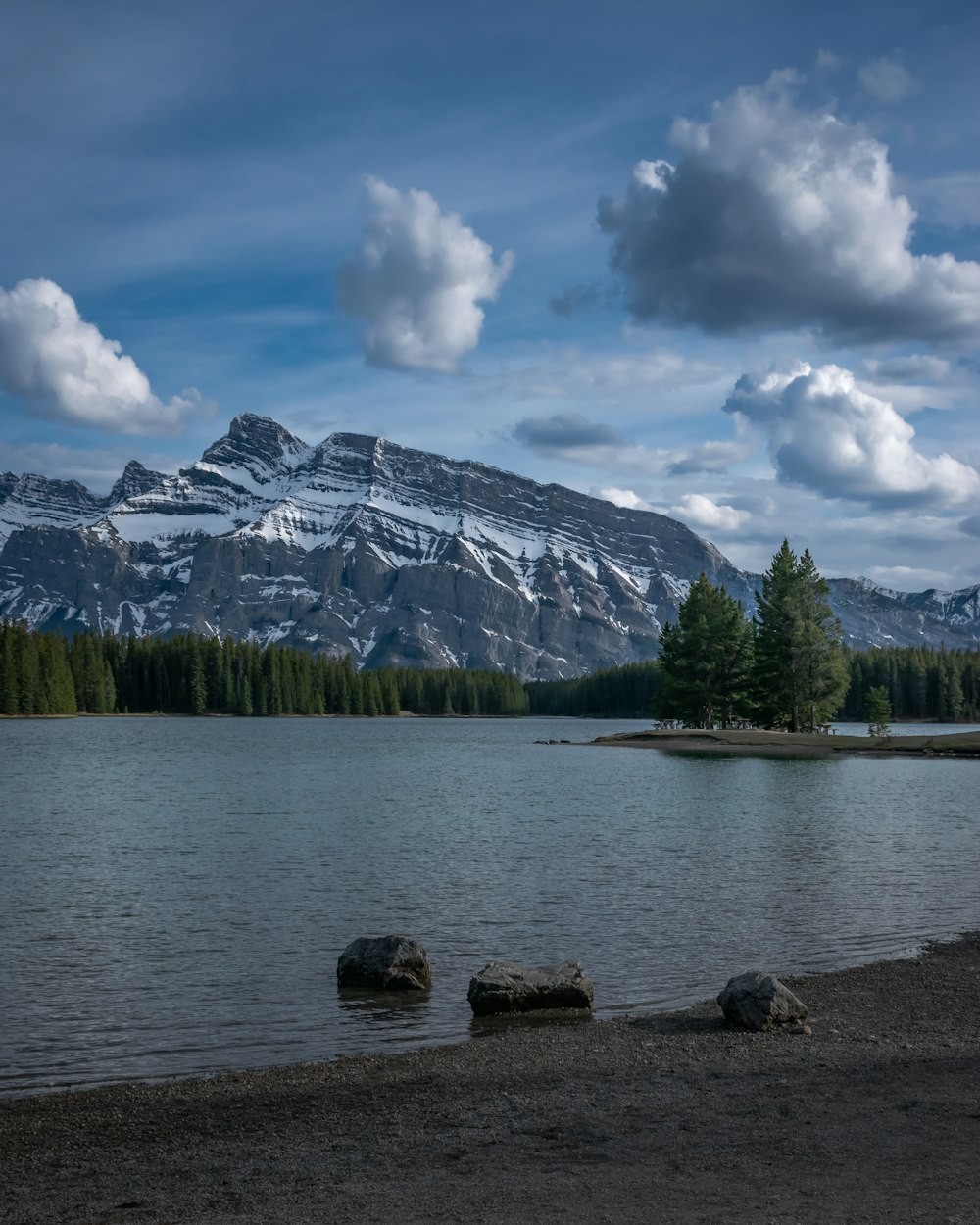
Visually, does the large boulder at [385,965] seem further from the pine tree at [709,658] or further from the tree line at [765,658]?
the pine tree at [709,658]

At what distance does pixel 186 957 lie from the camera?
23.6 meters

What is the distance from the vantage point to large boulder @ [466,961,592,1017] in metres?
19.9

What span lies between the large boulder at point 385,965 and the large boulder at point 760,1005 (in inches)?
243

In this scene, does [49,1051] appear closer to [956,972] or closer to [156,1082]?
[156,1082]

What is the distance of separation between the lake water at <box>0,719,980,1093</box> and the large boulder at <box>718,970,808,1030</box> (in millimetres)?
2450

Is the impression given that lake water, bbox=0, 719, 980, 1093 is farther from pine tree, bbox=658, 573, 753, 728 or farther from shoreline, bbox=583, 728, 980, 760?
pine tree, bbox=658, 573, 753, 728

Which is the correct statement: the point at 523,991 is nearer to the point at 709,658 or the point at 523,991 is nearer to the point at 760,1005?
the point at 760,1005

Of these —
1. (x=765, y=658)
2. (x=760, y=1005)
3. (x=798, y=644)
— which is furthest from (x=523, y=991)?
(x=765, y=658)

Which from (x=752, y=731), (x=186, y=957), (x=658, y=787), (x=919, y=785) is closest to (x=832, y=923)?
(x=186, y=957)

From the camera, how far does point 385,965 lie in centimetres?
2130

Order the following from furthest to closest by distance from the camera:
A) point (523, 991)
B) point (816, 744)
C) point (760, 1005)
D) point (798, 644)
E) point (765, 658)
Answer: point (765, 658)
point (798, 644)
point (816, 744)
point (523, 991)
point (760, 1005)

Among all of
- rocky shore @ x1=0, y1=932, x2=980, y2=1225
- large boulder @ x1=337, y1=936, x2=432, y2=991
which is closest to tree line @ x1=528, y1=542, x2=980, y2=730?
large boulder @ x1=337, y1=936, x2=432, y2=991

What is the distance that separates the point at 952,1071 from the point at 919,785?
55292 mm

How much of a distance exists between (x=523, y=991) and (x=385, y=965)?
300 centimetres
